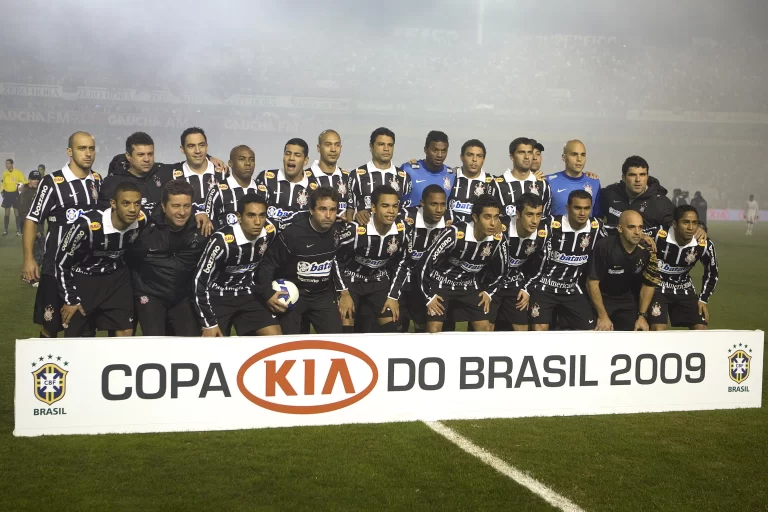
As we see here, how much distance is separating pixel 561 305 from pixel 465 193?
4.60 ft

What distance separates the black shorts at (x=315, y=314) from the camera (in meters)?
6.50

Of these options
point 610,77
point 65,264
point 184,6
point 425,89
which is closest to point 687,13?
point 610,77

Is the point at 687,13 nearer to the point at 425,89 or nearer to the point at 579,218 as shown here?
the point at 425,89

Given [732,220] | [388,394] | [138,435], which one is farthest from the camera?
[732,220]

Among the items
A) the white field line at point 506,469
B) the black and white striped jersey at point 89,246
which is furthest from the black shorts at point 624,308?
the black and white striped jersey at point 89,246

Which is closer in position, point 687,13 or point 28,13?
point 28,13

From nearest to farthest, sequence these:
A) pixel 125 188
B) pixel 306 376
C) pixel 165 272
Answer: pixel 306 376 < pixel 125 188 < pixel 165 272

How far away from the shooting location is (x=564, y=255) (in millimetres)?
7059

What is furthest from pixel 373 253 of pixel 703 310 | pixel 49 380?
pixel 703 310

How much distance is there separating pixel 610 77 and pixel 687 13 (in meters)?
5.11

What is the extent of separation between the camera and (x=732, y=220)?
43.1m

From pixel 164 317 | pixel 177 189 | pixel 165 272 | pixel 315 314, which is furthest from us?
pixel 315 314

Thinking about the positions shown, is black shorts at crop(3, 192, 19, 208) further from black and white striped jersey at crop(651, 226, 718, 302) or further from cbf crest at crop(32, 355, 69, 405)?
black and white striped jersey at crop(651, 226, 718, 302)

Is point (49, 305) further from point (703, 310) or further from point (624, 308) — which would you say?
point (703, 310)
